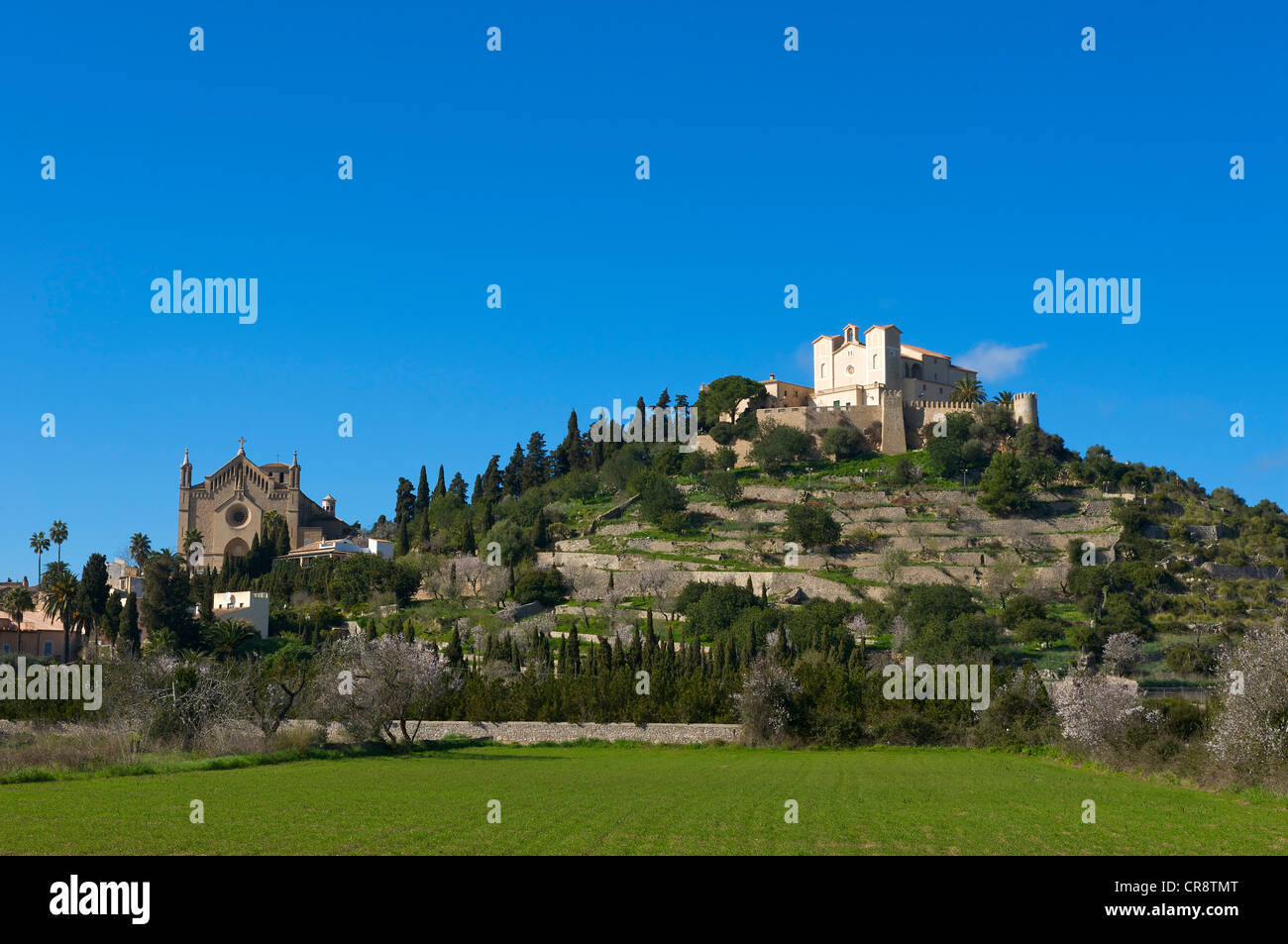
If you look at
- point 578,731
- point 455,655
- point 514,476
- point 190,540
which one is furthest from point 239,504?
point 578,731

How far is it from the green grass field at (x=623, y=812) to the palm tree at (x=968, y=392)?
6455 cm

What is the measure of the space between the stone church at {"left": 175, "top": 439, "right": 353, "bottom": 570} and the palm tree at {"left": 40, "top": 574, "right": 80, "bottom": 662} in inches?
1119

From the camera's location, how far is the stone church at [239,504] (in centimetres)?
9300

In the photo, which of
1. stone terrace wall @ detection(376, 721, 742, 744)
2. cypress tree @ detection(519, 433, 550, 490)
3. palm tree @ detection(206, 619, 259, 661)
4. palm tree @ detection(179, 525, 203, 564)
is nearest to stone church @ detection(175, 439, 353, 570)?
palm tree @ detection(179, 525, 203, 564)

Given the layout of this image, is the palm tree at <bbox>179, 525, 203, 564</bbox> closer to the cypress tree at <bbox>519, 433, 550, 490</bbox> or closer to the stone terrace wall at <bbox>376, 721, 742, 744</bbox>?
the cypress tree at <bbox>519, 433, 550, 490</bbox>

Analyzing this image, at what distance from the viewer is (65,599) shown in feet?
203

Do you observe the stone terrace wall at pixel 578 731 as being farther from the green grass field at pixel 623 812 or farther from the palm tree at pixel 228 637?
the palm tree at pixel 228 637

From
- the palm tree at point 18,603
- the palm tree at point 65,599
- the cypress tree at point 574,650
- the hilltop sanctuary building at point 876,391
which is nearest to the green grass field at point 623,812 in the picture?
the cypress tree at point 574,650

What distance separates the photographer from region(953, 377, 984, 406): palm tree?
93000 millimetres

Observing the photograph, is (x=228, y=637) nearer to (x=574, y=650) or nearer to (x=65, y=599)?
(x=65, y=599)

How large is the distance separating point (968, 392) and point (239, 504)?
60712 mm
